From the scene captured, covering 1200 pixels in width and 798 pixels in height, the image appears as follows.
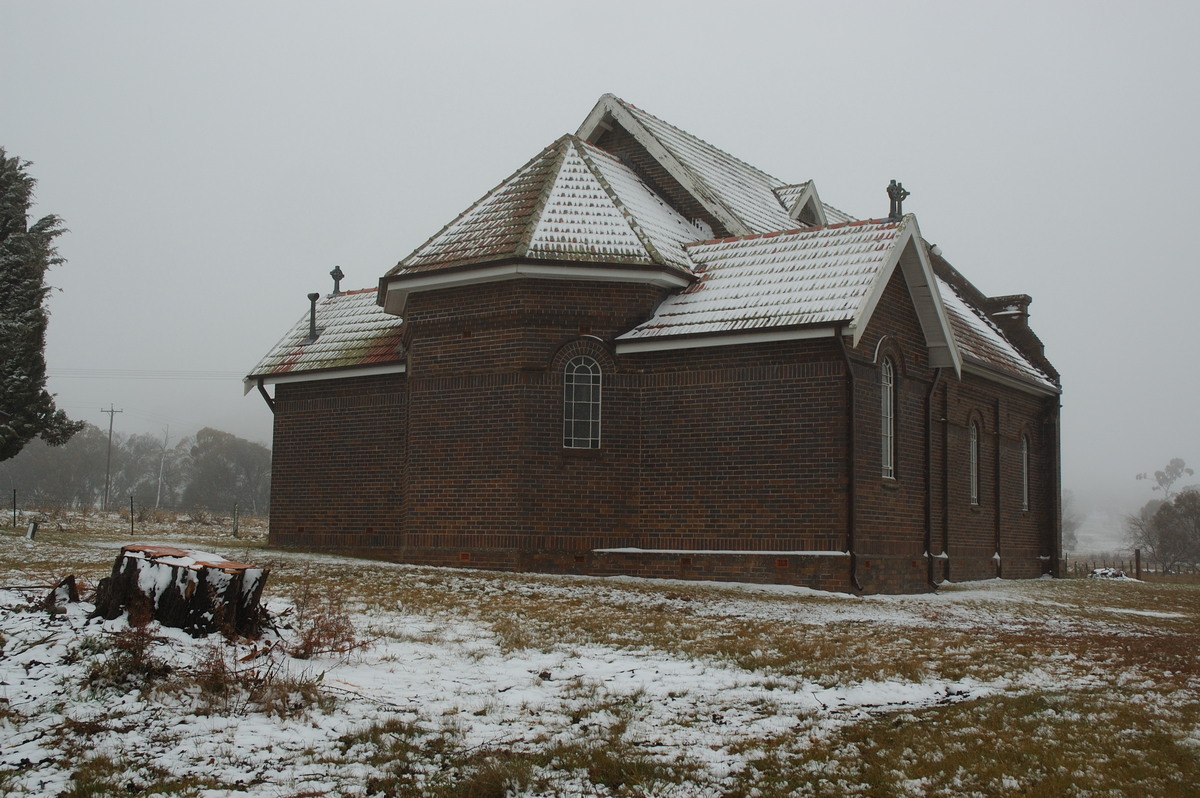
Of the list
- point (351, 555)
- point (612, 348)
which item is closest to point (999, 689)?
point (612, 348)

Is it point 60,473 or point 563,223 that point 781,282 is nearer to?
point 563,223

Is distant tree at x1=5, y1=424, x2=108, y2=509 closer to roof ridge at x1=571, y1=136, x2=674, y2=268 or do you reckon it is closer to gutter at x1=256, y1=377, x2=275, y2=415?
gutter at x1=256, y1=377, x2=275, y2=415

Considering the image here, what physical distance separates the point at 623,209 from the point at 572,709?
523 inches

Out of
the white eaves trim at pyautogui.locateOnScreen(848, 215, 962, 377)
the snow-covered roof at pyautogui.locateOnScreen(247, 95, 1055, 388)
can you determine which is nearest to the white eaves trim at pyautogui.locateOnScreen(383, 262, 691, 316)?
the snow-covered roof at pyautogui.locateOnScreen(247, 95, 1055, 388)

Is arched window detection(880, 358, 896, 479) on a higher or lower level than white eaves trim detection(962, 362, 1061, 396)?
lower

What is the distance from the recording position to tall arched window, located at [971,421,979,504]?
23.8 meters

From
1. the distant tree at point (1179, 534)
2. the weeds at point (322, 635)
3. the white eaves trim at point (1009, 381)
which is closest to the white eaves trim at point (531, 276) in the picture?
the white eaves trim at point (1009, 381)

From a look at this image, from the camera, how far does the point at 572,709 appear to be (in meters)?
7.70

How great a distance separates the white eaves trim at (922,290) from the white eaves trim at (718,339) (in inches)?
36.0

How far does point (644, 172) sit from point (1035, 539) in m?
13.4

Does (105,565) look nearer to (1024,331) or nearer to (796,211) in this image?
(796,211)

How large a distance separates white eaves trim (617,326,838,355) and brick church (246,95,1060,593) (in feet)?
0.12

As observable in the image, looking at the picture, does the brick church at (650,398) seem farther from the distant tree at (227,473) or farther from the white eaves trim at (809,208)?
the distant tree at (227,473)

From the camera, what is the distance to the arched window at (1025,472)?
1061 inches
